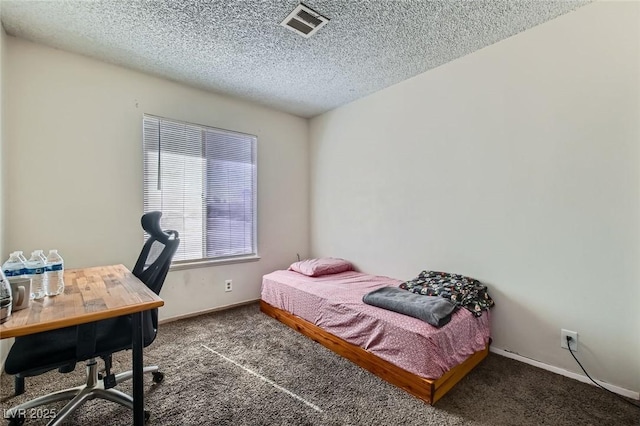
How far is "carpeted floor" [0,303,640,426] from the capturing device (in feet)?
5.13

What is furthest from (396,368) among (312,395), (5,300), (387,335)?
(5,300)

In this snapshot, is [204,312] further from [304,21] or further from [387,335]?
[304,21]

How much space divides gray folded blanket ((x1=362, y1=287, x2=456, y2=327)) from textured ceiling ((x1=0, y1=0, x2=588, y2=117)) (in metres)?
1.99

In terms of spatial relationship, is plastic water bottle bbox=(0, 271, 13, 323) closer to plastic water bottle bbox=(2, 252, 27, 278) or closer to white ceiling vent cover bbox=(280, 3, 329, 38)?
plastic water bottle bbox=(2, 252, 27, 278)

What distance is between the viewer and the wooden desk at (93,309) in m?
1.06

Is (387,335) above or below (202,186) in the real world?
below

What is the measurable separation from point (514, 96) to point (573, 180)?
30.0 inches

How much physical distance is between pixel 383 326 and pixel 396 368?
264 mm

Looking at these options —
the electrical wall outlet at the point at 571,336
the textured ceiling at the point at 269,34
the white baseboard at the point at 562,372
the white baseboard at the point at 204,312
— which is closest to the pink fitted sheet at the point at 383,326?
the white baseboard at the point at 562,372

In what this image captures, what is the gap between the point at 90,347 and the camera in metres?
1.31

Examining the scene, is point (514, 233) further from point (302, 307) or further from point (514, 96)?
point (302, 307)

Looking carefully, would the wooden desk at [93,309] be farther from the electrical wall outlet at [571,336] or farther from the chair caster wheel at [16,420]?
the electrical wall outlet at [571,336]

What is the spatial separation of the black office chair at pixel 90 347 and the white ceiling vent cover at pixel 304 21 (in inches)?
62.3

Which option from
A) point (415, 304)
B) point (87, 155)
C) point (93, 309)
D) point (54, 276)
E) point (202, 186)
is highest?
point (87, 155)
